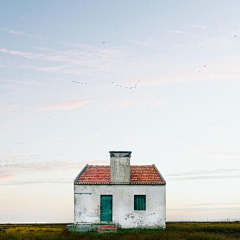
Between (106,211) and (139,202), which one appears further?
(139,202)

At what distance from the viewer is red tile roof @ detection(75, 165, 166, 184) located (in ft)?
86.6

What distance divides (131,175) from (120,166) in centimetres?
121

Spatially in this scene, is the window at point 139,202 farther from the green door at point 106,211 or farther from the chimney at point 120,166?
the green door at point 106,211

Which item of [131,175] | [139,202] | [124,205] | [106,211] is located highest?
[131,175]

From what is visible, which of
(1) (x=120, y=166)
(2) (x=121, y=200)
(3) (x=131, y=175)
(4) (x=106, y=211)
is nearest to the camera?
(4) (x=106, y=211)

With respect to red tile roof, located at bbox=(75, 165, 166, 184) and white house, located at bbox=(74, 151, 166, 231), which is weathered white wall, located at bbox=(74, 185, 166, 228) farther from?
red tile roof, located at bbox=(75, 165, 166, 184)

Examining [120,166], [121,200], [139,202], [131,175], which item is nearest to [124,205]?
[121,200]

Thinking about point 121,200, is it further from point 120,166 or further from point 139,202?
point 120,166

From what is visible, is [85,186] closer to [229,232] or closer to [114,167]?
[114,167]

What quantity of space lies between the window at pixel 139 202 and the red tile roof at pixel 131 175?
3.30 ft

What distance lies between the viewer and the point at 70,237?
22.1 metres

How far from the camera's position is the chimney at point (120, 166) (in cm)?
2652

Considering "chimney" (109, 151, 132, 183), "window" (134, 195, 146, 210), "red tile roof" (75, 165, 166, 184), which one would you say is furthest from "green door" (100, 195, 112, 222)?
"window" (134, 195, 146, 210)

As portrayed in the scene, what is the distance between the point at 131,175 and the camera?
2739cm
